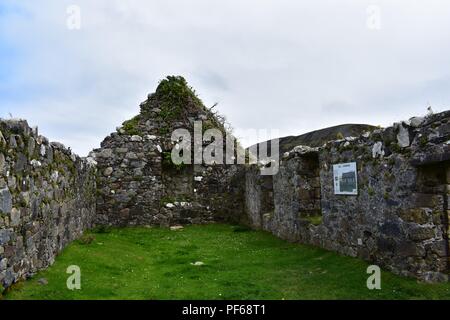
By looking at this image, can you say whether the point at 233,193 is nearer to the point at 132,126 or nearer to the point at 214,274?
the point at 132,126

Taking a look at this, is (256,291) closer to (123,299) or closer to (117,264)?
(123,299)

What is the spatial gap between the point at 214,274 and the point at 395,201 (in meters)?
3.47

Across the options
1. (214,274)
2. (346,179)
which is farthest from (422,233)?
(214,274)

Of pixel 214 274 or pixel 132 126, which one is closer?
pixel 214 274

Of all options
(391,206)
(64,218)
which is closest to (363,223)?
(391,206)

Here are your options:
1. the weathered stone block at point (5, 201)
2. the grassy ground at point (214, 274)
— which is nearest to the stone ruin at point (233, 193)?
the weathered stone block at point (5, 201)

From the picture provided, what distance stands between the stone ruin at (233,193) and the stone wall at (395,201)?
17mm

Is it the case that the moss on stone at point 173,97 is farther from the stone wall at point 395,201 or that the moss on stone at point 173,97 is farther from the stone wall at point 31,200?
the stone wall at point 395,201

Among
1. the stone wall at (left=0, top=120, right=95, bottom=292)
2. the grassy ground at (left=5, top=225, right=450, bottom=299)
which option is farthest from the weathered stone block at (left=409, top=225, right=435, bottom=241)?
the stone wall at (left=0, top=120, right=95, bottom=292)

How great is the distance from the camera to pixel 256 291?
6.72 metres

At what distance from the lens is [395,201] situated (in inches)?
279

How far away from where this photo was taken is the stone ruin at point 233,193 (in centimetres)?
641

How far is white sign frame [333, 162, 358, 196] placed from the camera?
850cm

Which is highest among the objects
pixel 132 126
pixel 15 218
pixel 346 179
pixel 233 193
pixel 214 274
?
pixel 132 126
